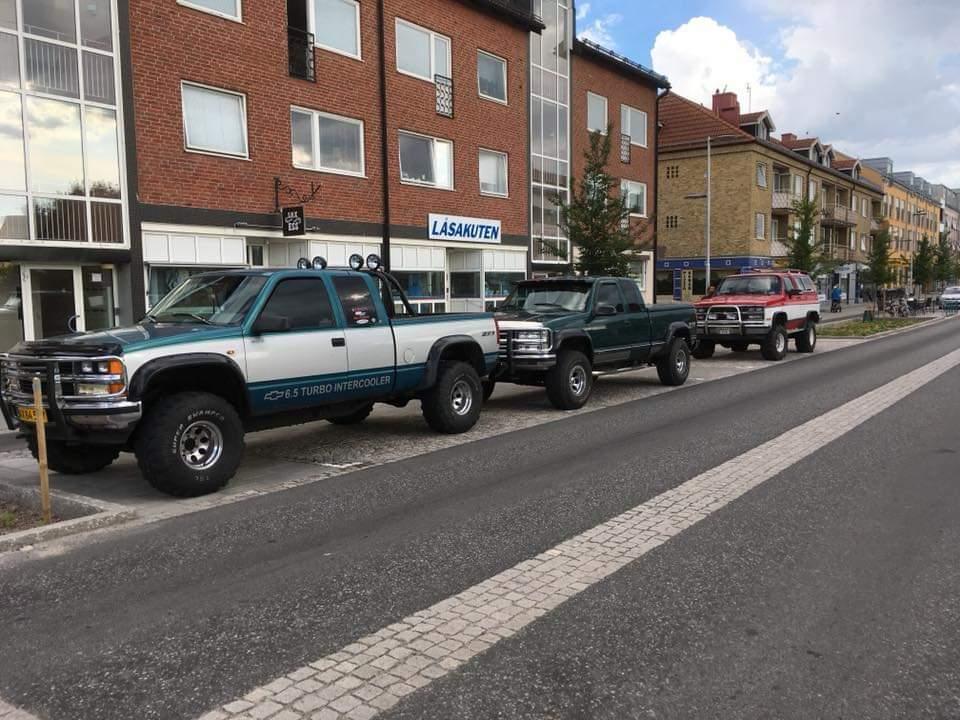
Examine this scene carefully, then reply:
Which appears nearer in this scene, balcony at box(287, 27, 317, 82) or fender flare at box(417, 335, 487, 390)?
fender flare at box(417, 335, 487, 390)

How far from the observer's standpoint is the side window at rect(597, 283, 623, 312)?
12117 millimetres

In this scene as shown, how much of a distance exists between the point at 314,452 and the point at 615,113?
24019 millimetres

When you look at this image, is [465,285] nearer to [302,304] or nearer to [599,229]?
[599,229]

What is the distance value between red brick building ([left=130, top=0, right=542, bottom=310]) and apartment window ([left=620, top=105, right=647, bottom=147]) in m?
6.39

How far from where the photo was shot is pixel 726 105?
48.7 meters

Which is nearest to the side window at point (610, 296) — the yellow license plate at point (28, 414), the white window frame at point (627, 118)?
the yellow license plate at point (28, 414)

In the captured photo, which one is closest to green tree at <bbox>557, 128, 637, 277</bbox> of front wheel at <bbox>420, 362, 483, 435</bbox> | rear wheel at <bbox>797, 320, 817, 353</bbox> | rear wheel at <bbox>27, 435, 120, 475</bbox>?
rear wheel at <bbox>797, 320, 817, 353</bbox>

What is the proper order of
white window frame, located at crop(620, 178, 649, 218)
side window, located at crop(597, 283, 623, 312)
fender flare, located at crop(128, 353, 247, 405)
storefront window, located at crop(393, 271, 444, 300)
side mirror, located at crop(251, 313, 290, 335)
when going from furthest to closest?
white window frame, located at crop(620, 178, 649, 218), storefront window, located at crop(393, 271, 444, 300), side window, located at crop(597, 283, 623, 312), side mirror, located at crop(251, 313, 290, 335), fender flare, located at crop(128, 353, 247, 405)

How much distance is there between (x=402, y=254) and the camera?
20609 mm

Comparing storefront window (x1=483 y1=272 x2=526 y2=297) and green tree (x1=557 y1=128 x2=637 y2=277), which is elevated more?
green tree (x1=557 y1=128 x2=637 y2=277)

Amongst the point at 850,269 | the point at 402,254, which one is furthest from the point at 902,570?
the point at 850,269

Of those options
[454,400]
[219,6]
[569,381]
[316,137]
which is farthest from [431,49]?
[454,400]

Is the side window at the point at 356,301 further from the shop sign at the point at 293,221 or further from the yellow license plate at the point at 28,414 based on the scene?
the shop sign at the point at 293,221

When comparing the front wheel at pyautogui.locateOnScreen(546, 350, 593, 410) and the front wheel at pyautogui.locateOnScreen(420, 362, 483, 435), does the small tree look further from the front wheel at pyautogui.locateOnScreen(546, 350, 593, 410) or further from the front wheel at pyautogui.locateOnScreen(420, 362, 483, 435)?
the front wheel at pyautogui.locateOnScreen(420, 362, 483, 435)
